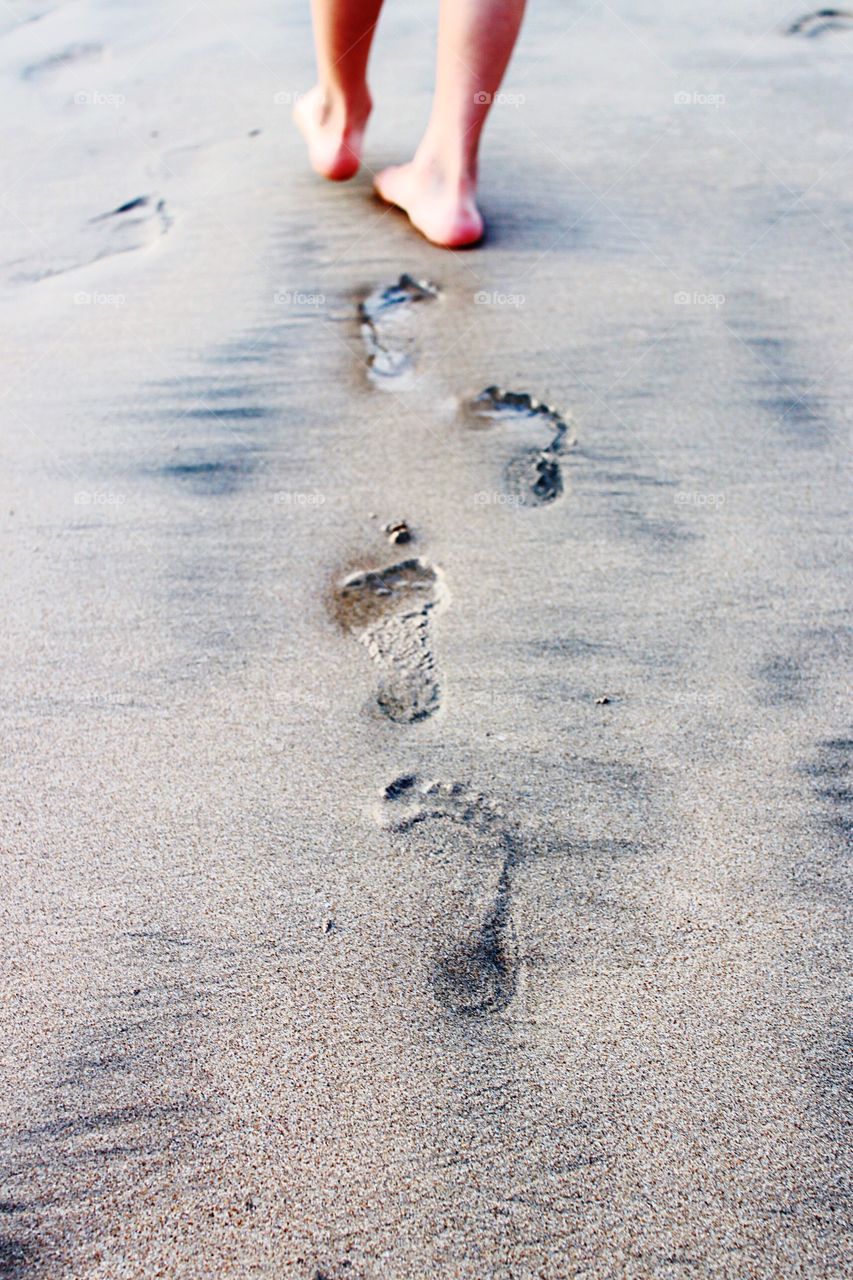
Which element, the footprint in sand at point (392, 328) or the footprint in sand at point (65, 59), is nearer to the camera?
the footprint in sand at point (392, 328)

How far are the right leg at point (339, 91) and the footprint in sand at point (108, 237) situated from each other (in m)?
0.41

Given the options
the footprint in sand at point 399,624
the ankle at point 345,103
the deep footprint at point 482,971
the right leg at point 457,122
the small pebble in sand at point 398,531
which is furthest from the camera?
the ankle at point 345,103

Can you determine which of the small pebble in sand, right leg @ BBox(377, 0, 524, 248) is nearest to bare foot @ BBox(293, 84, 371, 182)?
right leg @ BBox(377, 0, 524, 248)

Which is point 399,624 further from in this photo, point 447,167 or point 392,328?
point 447,167

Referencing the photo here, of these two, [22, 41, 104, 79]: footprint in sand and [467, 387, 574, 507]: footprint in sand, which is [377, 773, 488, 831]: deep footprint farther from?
[22, 41, 104, 79]: footprint in sand

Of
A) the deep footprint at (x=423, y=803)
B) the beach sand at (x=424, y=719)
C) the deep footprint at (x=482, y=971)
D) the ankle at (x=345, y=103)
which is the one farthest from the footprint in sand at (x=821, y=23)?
the deep footprint at (x=482, y=971)

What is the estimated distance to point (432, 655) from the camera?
1396mm

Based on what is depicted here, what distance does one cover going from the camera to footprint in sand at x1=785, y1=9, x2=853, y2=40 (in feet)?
10.5

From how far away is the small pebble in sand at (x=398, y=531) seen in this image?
1.57 metres

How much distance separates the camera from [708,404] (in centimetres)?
184

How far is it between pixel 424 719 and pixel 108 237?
1.56 meters

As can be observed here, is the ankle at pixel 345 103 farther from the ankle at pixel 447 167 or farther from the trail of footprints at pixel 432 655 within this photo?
→ the trail of footprints at pixel 432 655

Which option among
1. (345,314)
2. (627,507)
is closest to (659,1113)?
(627,507)

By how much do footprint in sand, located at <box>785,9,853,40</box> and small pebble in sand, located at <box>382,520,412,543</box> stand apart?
8.66 feet
